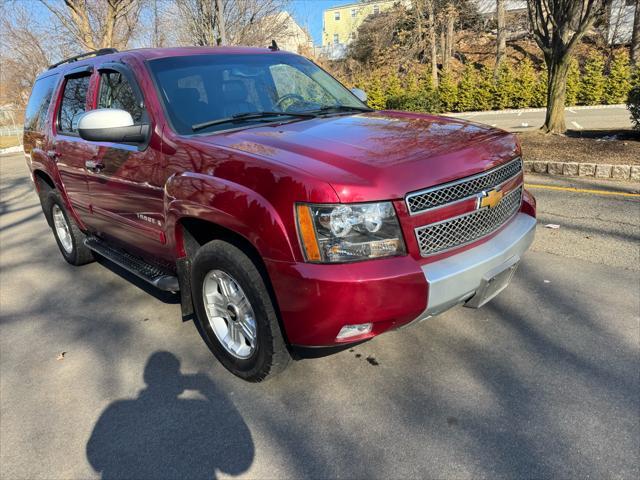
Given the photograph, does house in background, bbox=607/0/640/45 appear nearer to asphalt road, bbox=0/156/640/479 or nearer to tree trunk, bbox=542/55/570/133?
tree trunk, bbox=542/55/570/133

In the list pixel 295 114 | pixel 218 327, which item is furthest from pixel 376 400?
pixel 295 114

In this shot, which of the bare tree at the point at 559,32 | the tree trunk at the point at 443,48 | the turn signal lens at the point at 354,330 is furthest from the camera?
the tree trunk at the point at 443,48

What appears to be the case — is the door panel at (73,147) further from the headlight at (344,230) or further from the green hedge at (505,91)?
the green hedge at (505,91)

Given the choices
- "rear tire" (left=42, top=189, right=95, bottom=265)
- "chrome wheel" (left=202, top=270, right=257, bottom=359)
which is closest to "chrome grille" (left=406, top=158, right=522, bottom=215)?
"chrome wheel" (left=202, top=270, right=257, bottom=359)

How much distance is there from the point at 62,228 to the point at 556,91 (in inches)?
381

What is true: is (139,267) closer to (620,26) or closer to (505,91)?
(505,91)

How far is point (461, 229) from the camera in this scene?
2609mm

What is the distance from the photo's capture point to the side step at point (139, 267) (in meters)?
3.36

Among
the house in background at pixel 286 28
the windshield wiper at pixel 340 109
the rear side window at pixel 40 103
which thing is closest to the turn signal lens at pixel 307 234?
the windshield wiper at pixel 340 109

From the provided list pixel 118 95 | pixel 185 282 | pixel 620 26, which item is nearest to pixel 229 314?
pixel 185 282

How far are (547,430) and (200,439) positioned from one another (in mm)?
1786

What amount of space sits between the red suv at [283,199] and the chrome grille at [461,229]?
0.01 metres

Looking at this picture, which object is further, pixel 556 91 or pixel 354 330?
pixel 556 91

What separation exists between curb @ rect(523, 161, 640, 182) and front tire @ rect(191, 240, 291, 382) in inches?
260
